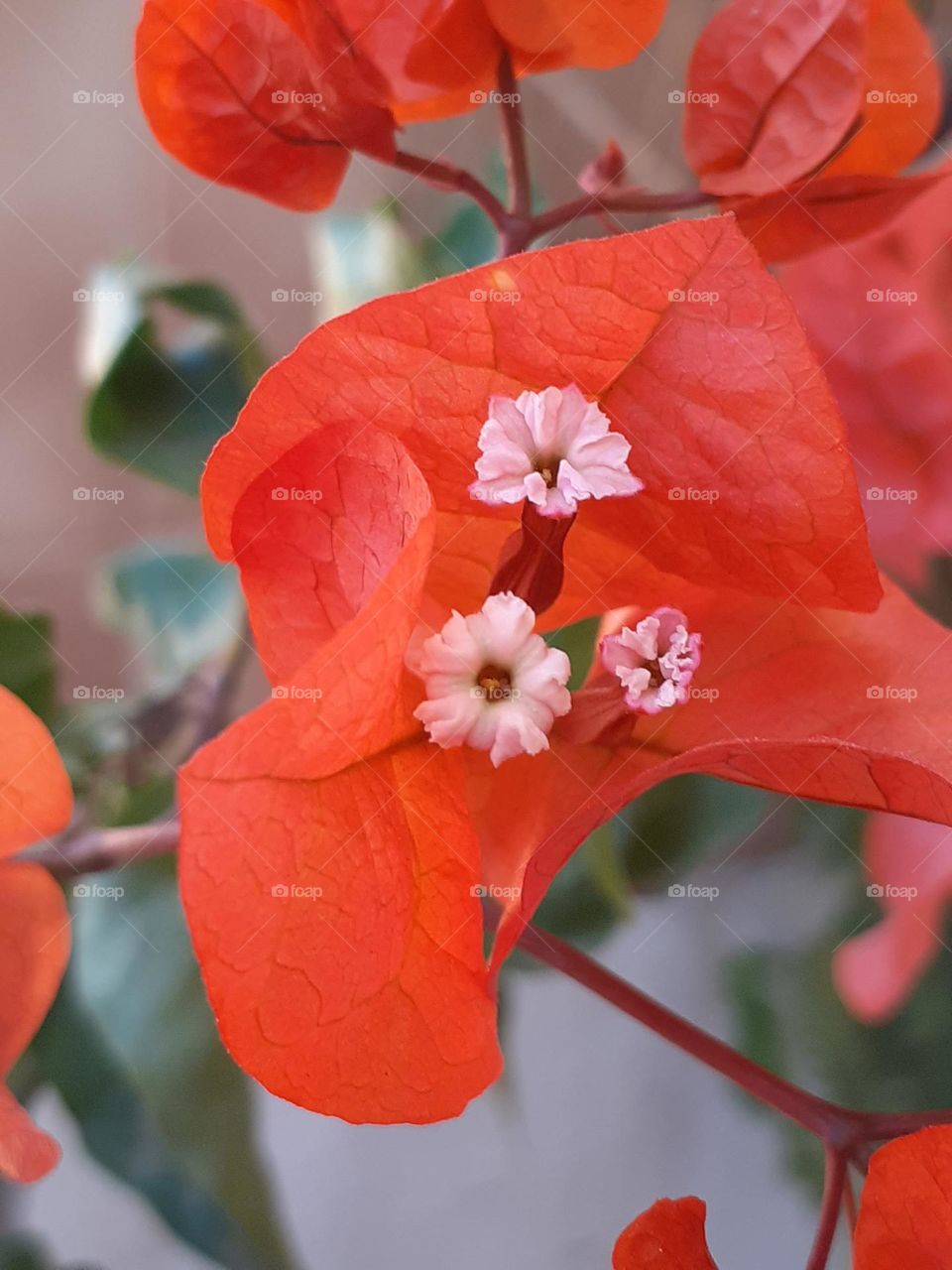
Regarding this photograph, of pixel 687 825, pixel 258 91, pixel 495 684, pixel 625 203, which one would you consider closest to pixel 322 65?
pixel 258 91

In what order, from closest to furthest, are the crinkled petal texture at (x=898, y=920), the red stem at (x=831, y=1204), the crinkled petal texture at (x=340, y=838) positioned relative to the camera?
1. the crinkled petal texture at (x=340, y=838)
2. the red stem at (x=831, y=1204)
3. the crinkled petal texture at (x=898, y=920)

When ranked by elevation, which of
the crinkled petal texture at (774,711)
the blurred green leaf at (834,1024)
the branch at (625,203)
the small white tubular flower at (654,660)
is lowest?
the blurred green leaf at (834,1024)

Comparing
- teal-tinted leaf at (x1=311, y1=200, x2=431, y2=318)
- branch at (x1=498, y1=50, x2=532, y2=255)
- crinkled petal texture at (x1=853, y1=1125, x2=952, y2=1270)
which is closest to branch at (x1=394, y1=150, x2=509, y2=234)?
branch at (x1=498, y1=50, x2=532, y2=255)

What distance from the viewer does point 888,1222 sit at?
34cm

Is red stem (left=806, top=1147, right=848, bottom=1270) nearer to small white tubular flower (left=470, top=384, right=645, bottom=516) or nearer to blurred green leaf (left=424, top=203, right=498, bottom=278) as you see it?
small white tubular flower (left=470, top=384, right=645, bottom=516)

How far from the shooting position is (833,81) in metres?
0.41

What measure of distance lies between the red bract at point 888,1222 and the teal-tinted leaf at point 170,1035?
0.64 feet

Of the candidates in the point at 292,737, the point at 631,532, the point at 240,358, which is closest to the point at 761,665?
the point at 631,532

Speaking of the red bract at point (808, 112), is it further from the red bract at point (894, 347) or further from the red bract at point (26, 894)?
the red bract at point (26, 894)

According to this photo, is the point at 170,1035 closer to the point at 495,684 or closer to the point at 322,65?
the point at 495,684

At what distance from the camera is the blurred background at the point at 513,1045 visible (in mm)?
469

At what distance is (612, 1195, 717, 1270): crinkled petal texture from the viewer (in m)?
0.34

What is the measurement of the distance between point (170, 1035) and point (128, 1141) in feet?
0.14

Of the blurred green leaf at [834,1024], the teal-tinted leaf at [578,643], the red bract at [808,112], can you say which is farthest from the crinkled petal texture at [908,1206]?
the red bract at [808,112]
